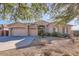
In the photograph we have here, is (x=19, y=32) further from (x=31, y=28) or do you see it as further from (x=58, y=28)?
(x=58, y=28)

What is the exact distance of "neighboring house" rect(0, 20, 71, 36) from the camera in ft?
8.71

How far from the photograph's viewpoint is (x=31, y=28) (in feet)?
8.75

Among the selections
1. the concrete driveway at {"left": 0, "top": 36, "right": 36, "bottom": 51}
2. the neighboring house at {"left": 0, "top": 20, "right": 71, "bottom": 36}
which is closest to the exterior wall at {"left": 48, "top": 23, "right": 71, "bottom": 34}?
the neighboring house at {"left": 0, "top": 20, "right": 71, "bottom": 36}

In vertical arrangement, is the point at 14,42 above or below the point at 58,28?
below

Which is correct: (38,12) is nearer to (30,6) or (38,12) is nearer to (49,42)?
(30,6)

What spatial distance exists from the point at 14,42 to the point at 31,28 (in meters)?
0.29

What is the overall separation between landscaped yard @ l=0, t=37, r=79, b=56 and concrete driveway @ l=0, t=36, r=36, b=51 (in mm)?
55

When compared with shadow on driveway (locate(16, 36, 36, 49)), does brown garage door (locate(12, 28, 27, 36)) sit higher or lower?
higher

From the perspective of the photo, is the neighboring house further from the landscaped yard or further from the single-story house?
the landscaped yard

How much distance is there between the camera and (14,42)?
2.65 meters

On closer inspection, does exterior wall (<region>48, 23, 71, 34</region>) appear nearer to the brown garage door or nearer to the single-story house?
the single-story house

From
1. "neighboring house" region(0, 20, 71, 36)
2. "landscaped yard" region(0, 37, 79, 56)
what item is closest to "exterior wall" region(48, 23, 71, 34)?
"neighboring house" region(0, 20, 71, 36)

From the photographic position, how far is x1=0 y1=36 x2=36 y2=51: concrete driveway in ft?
8.65

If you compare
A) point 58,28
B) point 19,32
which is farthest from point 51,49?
point 19,32
